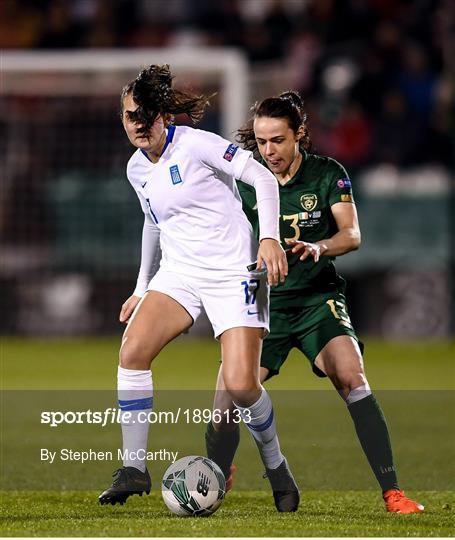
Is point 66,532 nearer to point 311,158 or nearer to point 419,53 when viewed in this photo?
point 311,158

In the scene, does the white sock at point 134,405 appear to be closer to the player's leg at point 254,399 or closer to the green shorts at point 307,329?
the player's leg at point 254,399

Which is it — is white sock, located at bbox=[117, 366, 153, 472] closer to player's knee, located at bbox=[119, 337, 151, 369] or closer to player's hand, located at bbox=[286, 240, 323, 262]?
player's knee, located at bbox=[119, 337, 151, 369]

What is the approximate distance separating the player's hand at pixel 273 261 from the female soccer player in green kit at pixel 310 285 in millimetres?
419

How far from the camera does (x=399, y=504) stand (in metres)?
5.80

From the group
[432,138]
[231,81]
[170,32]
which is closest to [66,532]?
[231,81]

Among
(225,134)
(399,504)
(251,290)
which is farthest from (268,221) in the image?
(225,134)

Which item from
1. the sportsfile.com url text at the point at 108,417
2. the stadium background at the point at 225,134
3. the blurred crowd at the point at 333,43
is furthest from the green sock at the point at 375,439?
the blurred crowd at the point at 333,43

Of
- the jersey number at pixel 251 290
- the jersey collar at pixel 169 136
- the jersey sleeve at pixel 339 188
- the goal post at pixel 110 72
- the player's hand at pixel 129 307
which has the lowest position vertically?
the player's hand at pixel 129 307

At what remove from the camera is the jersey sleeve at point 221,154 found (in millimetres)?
5715

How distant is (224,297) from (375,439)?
A: 0.92 m

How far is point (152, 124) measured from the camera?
5852mm

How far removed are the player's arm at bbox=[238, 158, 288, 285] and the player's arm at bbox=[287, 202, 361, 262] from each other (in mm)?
123

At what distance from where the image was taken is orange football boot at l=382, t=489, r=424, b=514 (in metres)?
5.79

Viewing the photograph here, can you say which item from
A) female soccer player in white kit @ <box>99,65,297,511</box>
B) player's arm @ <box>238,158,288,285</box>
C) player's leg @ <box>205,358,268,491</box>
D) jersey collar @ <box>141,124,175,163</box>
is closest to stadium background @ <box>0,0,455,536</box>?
player's leg @ <box>205,358,268,491</box>
